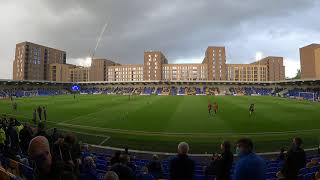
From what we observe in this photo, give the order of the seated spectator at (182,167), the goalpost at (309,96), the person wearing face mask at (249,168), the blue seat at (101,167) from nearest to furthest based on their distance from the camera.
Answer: the person wearing face mask at (249,168) → the seated spectator at (182,167) → the blue seat at (101,167) → the goalpost at (309,96)

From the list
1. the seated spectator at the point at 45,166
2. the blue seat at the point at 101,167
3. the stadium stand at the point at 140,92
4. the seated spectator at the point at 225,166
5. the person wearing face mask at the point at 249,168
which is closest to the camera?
the seated spectator at the point at 45,166

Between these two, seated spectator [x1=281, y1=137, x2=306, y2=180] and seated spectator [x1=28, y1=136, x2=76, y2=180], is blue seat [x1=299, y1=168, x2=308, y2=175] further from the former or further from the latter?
Result: seated spectator [x1=28, y1=136, x2=76, y2=180]

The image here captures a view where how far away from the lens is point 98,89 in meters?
147

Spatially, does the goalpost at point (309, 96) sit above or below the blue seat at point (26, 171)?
above

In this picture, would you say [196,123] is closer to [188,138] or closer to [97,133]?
[188,138]

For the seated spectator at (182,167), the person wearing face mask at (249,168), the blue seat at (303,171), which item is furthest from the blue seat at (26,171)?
the blue seat at (303,171)

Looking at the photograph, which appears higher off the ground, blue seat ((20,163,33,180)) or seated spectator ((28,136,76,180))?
seated spectator ((28,136,76,180))

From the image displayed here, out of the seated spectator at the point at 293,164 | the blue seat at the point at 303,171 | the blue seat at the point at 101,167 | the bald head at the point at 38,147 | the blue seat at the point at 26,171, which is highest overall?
the bald head at the point at 38,147

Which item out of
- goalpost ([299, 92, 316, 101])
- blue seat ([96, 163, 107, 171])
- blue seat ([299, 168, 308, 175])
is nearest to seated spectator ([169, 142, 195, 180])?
blue seat ([299, 168, 308, 175])

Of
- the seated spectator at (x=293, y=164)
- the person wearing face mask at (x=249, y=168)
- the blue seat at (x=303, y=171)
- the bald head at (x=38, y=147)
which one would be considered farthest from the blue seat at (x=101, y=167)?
the bald head at (x=38, y=147)

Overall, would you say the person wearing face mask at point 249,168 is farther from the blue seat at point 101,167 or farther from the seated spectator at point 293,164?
the blue seat at point 101,167

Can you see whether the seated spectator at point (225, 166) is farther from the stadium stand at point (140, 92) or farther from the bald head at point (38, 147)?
the bald head at point (38, 147)

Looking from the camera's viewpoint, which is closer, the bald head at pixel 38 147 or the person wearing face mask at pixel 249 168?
the bald head at pixel 38 147

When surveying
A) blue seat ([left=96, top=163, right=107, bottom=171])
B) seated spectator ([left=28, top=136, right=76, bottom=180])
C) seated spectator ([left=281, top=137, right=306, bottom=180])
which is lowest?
blue seat ([left=96, top=163, right=107, bottom=171])
